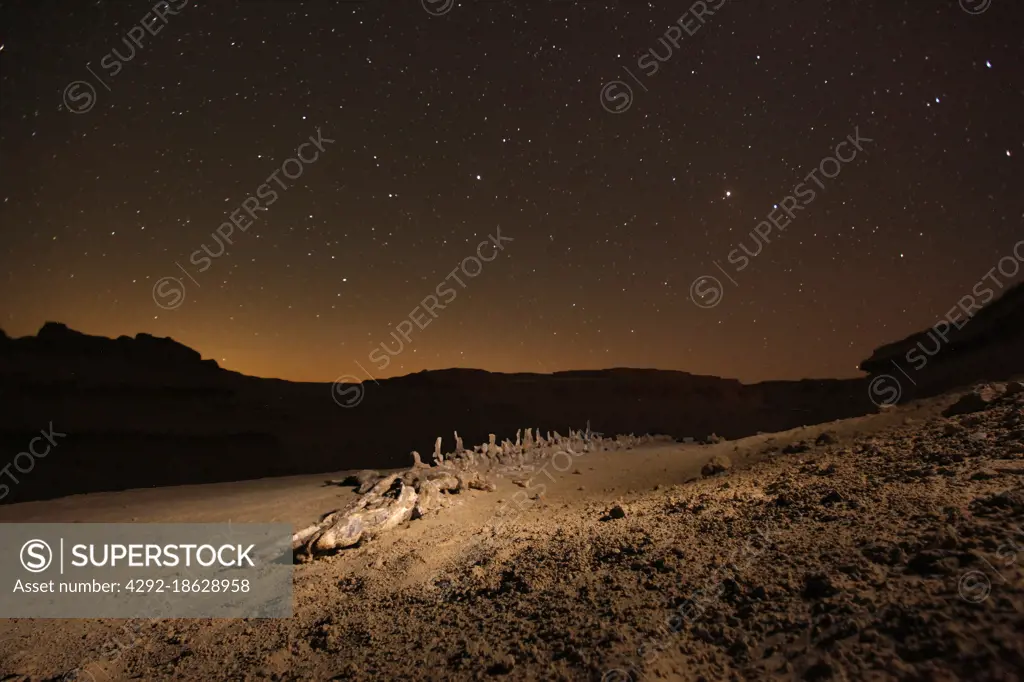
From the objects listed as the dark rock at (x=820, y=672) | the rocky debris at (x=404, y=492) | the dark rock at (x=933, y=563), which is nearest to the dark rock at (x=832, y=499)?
the dark rock at (x=933, y=563)

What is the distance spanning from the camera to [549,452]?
11.5 metres

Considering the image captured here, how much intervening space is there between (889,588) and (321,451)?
102ft

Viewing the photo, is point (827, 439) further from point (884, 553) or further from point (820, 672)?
point (820, 672)

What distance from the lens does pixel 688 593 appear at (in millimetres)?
2934

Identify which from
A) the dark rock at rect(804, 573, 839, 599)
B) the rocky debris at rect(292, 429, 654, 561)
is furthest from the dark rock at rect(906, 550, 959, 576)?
the rocky debris at rect(292, 429, 654, 561)

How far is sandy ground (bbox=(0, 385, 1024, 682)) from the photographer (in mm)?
2244

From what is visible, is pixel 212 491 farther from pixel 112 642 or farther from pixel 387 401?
pixel 387 401

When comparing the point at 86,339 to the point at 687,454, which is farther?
the point at 86,339

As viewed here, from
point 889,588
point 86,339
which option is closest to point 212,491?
point 889,588

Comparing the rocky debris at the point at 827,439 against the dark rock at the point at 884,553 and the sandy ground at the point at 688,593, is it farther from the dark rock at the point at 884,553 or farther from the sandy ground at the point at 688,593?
the dark rock at the point at 884,553

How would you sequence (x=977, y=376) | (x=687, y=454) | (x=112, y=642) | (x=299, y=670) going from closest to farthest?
1. (x=299, y=670)
2. (x=112, y=642)
3. (x=977, y=376)
4. (x=687, y=454)

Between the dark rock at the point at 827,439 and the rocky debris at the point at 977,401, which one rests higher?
the rocky debris at the point at 977,401

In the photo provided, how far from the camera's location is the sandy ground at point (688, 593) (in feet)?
7.36

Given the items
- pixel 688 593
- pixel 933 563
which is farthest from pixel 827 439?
pixel 688 593
